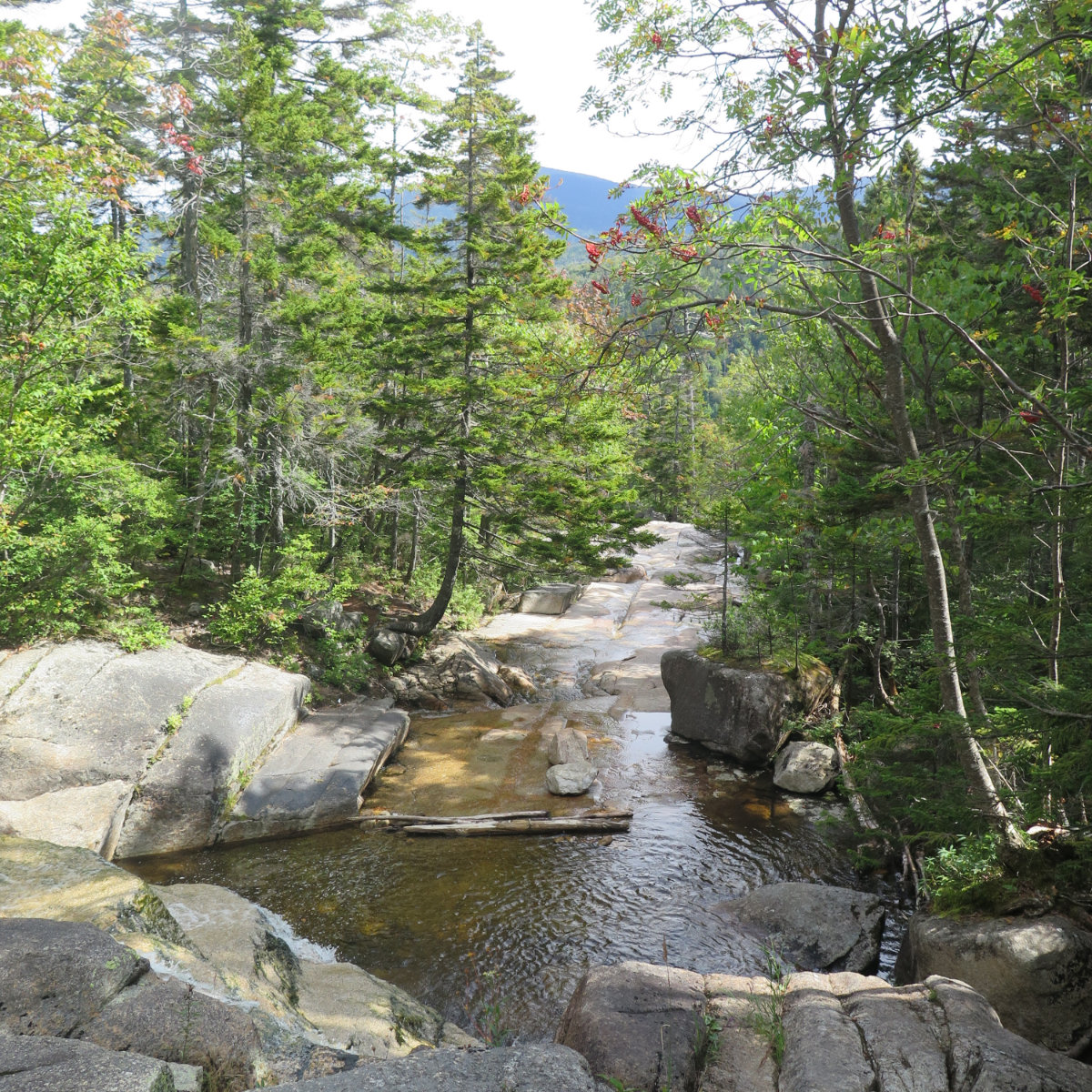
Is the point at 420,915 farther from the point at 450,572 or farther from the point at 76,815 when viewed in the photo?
the point at 450,572

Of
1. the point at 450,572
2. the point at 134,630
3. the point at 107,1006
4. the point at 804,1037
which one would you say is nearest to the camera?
the point at 107,1006

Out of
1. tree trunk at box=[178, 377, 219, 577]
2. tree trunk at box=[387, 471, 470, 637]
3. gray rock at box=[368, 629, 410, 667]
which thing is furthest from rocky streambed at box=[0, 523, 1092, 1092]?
tree trunk at box=[178, 377, 219, 577]

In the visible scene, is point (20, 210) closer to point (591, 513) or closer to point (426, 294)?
point (426, 294)

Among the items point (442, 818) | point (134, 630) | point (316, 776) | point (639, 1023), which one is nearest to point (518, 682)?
point (442, 818)

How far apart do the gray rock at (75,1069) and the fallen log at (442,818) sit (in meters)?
6.43

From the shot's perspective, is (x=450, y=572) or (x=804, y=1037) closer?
(x=804, y=1037)

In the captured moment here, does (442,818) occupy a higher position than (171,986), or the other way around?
(171,986)

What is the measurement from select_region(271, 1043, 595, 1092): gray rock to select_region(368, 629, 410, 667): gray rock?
11466 millimetres

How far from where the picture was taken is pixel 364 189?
56.2 feet

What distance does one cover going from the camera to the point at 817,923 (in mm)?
6867

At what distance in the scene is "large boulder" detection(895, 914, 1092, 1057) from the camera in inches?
185

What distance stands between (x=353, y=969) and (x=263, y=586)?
7.91 meters

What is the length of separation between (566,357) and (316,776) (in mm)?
7063

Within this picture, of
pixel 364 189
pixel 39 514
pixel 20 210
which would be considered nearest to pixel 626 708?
pixel 39 514
